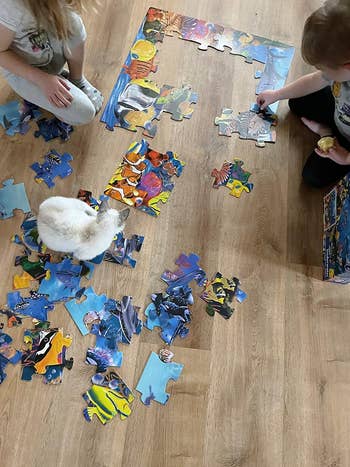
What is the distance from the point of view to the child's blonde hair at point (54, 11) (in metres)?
1.04

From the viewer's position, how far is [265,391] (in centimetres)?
128

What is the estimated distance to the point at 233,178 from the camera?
1.47 meters

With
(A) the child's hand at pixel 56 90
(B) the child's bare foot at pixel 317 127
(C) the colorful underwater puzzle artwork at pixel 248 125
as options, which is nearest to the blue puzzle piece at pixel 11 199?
(A) the child's hand at pixel 56 90

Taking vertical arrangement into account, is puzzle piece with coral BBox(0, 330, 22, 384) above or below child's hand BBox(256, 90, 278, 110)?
below

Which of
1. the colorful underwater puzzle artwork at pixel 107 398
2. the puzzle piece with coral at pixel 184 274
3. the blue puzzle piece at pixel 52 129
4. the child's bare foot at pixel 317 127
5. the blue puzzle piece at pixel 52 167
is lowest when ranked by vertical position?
the colorful underwater puzzle artwork at pixel 107 398

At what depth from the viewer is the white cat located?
45.8 inches

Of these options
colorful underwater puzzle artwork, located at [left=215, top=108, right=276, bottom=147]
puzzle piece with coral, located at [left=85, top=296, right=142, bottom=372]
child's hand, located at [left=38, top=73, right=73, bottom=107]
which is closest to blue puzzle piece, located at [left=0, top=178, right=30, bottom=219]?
child's hand, located at [left=38, top=73, right=73, bottom=107]

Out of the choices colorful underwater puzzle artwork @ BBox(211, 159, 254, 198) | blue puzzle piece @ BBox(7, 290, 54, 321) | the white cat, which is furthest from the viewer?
colorful underwater puzzle artwork @ BBox(211, 159, 254, 198)

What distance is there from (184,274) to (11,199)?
1.94 feet

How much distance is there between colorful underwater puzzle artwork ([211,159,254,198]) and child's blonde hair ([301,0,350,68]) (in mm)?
455

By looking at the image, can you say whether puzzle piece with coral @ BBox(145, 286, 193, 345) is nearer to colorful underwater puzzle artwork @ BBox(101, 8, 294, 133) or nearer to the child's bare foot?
colorful underwater puzzle artwork @ BBox(101, 8, 294, 133)

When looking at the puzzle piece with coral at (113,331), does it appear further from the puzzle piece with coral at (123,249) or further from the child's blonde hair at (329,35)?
the child's blonde hair at (329,35)

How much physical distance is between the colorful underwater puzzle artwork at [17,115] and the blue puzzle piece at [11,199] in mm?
188

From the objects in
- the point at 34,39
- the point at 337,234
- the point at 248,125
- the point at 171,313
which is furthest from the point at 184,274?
the point at 34,39
